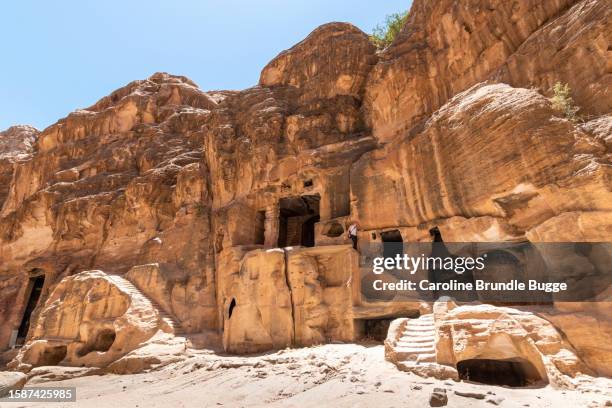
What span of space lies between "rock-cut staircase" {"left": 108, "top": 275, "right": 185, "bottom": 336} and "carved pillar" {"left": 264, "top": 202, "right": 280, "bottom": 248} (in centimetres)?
585

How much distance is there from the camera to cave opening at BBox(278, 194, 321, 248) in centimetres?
2214

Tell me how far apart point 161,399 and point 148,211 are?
53.1 ft

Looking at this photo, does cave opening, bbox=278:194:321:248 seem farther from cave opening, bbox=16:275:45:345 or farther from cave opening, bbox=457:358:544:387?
cave opening, bbox=16:275:45:345

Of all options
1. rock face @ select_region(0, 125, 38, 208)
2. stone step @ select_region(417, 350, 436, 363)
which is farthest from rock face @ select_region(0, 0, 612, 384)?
rock face @ select_region(0, 125, 38, 208)

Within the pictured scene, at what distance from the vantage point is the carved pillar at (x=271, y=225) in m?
20.2

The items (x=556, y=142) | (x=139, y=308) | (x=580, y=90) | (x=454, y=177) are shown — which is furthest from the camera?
(x=139, y=308)

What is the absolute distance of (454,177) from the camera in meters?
13.1

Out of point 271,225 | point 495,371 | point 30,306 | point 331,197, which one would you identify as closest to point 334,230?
point 331,197

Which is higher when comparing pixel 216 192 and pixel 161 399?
pixel 216 192

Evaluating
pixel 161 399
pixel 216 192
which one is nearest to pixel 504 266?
pixel 161 399

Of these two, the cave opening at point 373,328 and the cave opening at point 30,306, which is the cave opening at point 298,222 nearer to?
the cave opening at point 373,328

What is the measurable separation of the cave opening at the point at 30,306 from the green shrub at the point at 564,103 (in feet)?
98.0

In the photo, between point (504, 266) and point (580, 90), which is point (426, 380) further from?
point (580, 90)

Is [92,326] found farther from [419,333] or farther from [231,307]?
[419,333]
